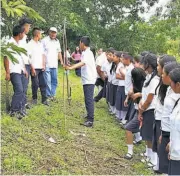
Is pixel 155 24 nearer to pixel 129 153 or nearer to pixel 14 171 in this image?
pixel 129 153

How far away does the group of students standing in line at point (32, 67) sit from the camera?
6152mm

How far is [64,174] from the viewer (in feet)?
15.1

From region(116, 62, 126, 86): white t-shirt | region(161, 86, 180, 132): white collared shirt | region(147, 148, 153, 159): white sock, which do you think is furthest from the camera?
region(116, 62, 126, 86): white t-shirt

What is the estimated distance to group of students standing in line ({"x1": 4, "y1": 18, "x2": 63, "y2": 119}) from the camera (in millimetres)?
6152

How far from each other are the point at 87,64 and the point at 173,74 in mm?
3243

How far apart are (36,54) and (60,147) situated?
2.55m

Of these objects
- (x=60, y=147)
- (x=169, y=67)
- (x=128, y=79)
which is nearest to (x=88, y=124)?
(x=128, y=79)

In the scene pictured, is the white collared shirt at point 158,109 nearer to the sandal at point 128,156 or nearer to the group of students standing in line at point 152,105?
the group of students standing in line at point 152,105

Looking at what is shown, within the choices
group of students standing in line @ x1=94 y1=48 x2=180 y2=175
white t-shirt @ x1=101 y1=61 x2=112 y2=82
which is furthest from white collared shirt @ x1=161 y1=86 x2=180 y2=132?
white t-shirt @ x1=101 y1=61 x2=112 y2=82

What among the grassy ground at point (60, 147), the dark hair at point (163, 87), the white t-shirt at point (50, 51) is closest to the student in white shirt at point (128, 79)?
the grassy ground at point (60, 147)

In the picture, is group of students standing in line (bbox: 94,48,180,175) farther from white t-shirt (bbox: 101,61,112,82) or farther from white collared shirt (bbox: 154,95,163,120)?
white t-shirt (bbox: 101,61,112,82)

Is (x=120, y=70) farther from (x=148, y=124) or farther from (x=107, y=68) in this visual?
(x=148, y=124)

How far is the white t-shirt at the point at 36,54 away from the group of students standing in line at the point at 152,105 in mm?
1760

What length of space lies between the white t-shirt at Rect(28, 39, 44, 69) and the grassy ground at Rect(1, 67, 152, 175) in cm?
85
